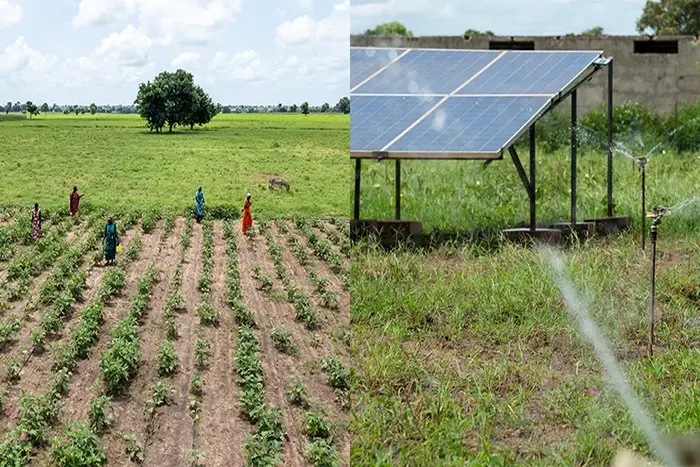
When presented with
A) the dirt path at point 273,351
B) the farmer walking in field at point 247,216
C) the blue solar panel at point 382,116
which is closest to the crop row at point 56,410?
the dirt path at point 273,351

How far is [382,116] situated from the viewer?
2.75m

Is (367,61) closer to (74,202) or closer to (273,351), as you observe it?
(273,351)

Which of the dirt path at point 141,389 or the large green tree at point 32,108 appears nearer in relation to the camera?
the dirt path at point 141,389

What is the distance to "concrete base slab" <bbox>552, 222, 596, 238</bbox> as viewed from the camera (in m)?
3.10

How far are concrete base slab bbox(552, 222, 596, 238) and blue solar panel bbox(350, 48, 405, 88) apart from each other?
2.82 feet

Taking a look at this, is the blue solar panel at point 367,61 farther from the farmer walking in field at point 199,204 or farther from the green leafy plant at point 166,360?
the farmer walking in field at point 199,204

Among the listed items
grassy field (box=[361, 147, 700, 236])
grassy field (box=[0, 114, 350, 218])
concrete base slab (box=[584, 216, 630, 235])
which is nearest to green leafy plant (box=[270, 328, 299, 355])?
grassy field (box=[361, 147, 700, 236])

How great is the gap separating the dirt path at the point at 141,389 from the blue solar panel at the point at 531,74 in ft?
5.40

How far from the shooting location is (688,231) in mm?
2920

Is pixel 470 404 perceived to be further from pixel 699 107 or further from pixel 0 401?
pixel 699 107

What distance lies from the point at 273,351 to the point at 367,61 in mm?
1680

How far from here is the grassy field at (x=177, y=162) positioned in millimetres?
6246

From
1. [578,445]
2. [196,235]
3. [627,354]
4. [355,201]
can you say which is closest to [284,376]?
[355,201]

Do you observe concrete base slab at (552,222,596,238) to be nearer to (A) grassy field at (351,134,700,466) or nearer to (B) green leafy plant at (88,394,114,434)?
(A) grassy field at (351,134,700,466)
